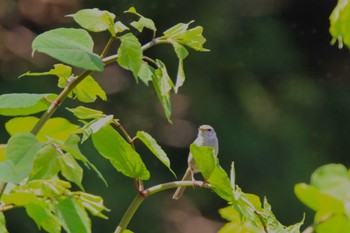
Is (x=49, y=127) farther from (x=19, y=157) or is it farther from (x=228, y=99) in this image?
(x=228, y=99)

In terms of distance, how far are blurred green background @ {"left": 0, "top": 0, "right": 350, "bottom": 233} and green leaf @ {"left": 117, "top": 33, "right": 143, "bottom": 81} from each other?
155 inches

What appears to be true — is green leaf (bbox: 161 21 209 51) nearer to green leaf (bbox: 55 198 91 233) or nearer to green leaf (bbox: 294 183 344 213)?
green leaf (bbox: 55 198 91 233)

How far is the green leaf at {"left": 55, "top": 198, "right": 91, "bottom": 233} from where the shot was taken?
652mm

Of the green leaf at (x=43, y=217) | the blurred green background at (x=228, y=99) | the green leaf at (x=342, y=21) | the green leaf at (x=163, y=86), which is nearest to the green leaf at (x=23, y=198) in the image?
the green leaf at (x=43, y=217)

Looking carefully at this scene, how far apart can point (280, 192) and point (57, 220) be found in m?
4.06

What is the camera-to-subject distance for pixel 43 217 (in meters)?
0.67

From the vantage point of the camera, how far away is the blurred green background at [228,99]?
4793mm

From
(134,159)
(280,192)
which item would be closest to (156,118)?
(280,192)

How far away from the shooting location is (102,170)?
421cm

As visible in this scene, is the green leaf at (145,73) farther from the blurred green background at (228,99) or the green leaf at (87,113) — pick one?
Result: the blurred green background at (228,99)

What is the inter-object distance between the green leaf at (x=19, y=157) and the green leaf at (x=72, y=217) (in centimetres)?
5

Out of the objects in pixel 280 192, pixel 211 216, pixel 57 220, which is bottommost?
pixel 211 216

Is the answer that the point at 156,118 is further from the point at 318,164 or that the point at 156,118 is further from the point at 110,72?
the point at 318,164

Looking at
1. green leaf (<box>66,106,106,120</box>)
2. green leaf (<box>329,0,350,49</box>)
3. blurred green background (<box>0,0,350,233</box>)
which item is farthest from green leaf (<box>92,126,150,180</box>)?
blurred green background (<box>0,0,350,233</box>)
